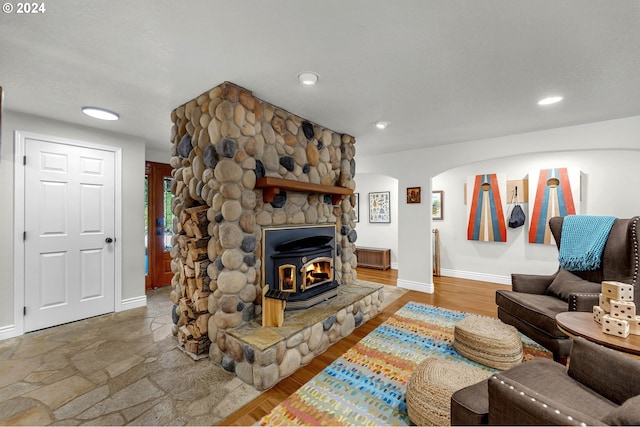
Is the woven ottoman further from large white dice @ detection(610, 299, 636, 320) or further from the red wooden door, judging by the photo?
the red wooden door

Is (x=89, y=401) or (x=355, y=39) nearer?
(x=355, y=39)

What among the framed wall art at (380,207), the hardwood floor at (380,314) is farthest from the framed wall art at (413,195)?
the framed wall art at (380,207)

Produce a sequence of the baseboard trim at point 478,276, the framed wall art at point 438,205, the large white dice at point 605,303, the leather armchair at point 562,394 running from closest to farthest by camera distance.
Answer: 1. the leather armchair at point 562,394
2. the large white dice at point 605,303
3. the baseboard trim at point 478,276
4. the framed wall art at point 438,205

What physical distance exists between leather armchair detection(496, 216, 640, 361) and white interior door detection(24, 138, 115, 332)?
181 inches

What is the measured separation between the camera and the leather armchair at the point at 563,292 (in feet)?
6.73

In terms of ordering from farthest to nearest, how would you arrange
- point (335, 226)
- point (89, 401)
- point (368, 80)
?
point (335, 226) → point (368, 80) → point (89, 401)

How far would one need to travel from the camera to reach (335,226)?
3.37 m

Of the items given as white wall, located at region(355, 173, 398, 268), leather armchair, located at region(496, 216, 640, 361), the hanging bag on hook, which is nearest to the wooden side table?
leather armchair, located at region(496, 216, 640, 361)

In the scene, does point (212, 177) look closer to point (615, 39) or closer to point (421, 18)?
point (421, 18)

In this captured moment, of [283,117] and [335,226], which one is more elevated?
[283,117]

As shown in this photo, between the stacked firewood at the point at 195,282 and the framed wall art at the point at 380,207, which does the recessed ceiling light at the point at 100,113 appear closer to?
the stacked firewood at the point at 195,282

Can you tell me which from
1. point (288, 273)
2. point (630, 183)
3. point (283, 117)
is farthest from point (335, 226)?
point (630, 183)

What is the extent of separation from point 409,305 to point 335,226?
5.07ft

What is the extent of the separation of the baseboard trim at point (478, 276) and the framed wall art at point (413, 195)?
75.8 inches
